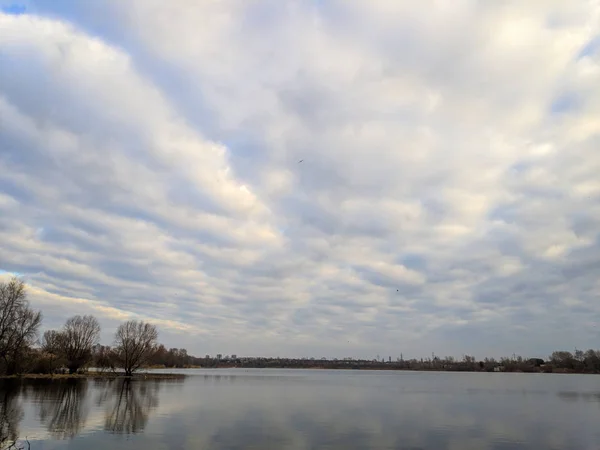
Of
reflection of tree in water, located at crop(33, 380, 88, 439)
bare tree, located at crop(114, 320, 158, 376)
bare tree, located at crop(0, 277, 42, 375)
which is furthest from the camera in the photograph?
bare tree, located at crop(114, 320, 158, 376)

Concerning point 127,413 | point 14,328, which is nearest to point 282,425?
point 127,413

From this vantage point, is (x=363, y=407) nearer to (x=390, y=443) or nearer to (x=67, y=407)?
(x=390, y=443)

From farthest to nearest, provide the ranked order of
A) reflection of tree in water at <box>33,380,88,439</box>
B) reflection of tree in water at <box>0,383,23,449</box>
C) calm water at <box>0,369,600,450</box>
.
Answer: reflection of tree in water at <box>33,380,88,439</box>, calm water at <box>0,369,600,450</box>, reflection of tree in water at <box>0,383,23,449</box>

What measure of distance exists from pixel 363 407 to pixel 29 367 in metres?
64.1

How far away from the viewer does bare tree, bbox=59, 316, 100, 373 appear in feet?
294

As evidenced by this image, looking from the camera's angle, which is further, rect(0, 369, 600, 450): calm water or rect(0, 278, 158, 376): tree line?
rect(0, 278, 158, 376): tree line

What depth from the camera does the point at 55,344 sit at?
298 ft

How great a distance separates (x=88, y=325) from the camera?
95438mm

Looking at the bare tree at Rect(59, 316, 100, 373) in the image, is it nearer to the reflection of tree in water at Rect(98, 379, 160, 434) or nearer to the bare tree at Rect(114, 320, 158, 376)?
the bare tree at Rect(114, 320, 158, 376)

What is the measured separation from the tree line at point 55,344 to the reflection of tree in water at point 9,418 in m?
29.5

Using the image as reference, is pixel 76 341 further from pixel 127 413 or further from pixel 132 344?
pixel 127 413

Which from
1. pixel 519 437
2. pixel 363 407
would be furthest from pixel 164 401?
pixel 519 437

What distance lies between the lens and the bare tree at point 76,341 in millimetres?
89750

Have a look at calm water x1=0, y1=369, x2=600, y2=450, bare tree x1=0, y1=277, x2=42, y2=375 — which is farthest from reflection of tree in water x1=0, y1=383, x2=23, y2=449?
bare tree x1=0, y1=277, x2=42, y2=375
